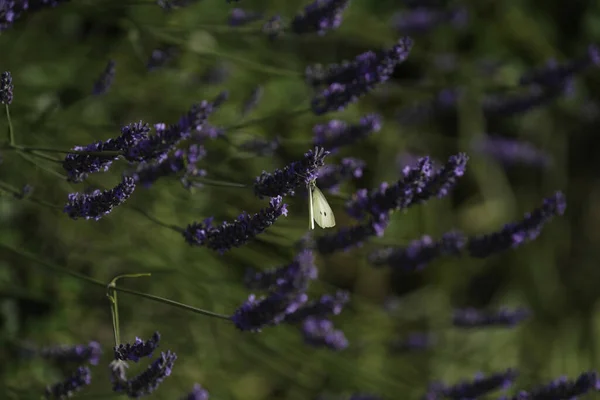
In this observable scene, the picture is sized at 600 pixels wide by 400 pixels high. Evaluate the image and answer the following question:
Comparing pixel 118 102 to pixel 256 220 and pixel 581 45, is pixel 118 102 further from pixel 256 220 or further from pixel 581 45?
pixel 581 45

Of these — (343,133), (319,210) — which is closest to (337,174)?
(343,133)

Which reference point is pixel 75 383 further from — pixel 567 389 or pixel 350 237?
pixel 567 389

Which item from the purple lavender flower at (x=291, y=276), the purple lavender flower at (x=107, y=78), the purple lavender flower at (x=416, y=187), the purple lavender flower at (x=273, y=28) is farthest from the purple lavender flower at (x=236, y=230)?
the purple lavender flower at (x=273, y=28)

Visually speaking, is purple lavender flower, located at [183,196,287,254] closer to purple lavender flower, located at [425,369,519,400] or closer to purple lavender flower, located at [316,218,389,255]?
purple lavender flower, located at [316,218,389,255]

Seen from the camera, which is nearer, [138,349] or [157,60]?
[138,349]

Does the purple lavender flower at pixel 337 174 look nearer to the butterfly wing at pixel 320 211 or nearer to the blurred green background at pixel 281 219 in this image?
the blurred green background at pixel 281 219
